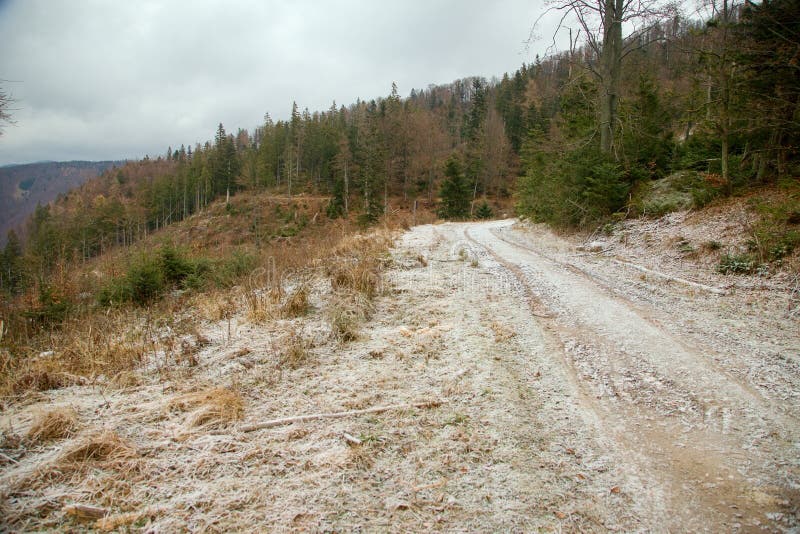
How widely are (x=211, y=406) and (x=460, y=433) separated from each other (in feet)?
6.61

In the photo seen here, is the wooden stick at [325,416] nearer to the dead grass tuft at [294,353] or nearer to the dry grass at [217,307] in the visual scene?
the dead grass tuft at [294,353]

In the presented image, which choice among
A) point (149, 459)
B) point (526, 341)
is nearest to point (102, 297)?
point (149, 459)

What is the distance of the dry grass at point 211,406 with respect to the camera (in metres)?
2.90

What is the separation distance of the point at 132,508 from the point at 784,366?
5610 millimetres

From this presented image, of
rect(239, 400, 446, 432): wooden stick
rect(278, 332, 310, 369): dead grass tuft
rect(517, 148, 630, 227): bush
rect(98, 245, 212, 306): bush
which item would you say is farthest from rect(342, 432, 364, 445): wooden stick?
rect(517, 148, 630, 227): bush

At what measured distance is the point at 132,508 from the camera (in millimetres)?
2119

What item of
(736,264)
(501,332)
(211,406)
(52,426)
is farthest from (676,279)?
(52,426)

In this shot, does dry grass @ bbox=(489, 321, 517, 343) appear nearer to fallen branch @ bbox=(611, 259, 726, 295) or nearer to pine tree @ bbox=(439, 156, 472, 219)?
fallen branch @ bbox=(611, 259, 726, 295)

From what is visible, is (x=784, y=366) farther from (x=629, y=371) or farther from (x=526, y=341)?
(x=526, y=341)

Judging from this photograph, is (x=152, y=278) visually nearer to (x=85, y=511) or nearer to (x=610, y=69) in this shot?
(x=85, y=511)

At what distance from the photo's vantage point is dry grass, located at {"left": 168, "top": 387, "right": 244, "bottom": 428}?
290 centimetres

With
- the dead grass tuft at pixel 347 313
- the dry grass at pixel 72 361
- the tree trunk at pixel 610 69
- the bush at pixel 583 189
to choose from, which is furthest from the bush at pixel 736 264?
the dry grass at pixel 72 361

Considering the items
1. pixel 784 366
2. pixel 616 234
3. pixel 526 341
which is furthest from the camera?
pixel 616 234

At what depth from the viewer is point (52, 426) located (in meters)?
2.77
